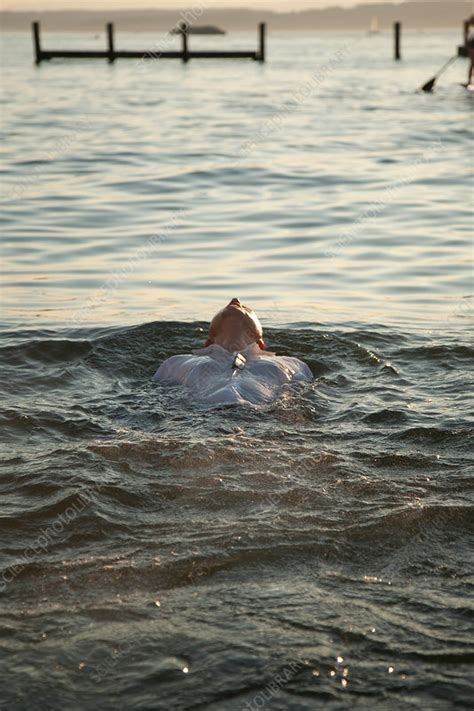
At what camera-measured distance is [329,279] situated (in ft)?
38.7

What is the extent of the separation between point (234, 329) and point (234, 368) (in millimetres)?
569

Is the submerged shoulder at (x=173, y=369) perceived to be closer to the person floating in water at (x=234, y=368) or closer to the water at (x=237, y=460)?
the person floating in water at (x=234, y=368)

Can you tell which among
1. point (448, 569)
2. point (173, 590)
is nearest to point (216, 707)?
point (173, 590)

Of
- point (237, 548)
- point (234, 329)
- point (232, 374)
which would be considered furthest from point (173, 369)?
point (237, 548)

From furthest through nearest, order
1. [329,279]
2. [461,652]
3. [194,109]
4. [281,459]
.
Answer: [194,109] → [329,279] → [281,459] → [461,652]

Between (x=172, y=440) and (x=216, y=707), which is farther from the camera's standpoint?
(x=172, y=440)

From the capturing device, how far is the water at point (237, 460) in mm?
4227

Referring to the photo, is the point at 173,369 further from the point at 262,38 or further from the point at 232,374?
the point at 262,38

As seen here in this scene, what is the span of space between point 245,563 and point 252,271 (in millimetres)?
7294

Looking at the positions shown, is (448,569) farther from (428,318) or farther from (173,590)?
(428,318)

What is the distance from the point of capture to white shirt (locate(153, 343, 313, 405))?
284 inches

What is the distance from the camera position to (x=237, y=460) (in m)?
6.21

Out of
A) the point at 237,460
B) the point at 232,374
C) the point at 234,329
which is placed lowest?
the point at 237,460

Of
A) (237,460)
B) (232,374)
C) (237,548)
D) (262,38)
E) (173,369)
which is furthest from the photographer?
(262,38)
